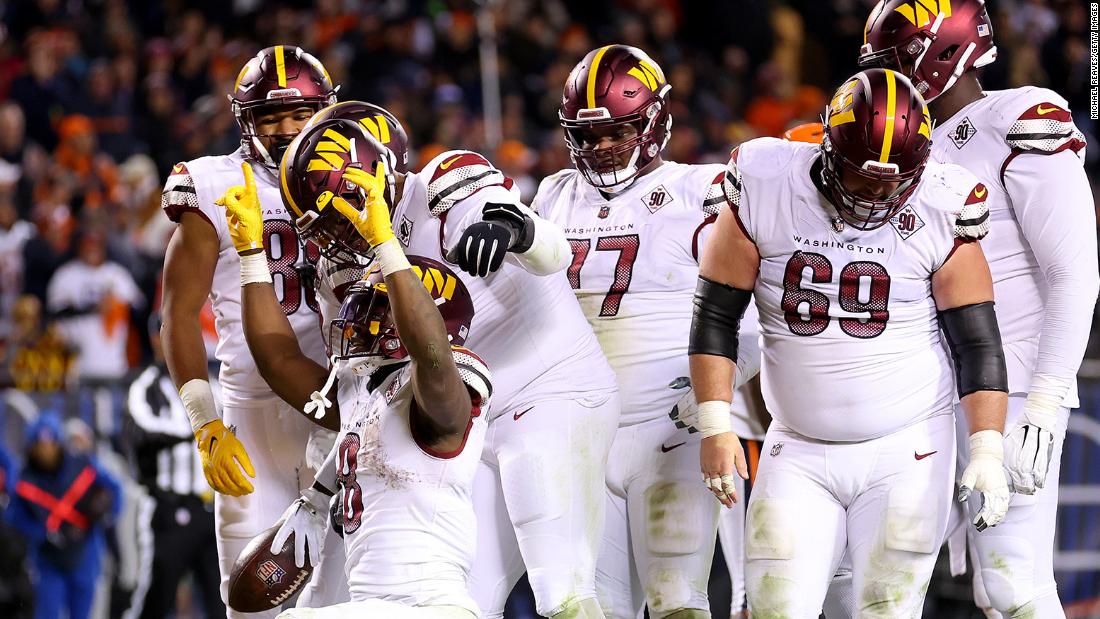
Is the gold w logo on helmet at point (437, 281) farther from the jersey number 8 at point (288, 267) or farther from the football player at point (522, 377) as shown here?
the jersey number 8 at point (288, 267)

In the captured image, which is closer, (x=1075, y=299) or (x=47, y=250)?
(x=1075, y=299)

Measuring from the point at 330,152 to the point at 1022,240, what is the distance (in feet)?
6.97

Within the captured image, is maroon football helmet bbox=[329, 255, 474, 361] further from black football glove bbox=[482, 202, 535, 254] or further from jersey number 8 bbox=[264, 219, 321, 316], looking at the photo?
jersey number 8 bbox=[264, 219, 321, 316]

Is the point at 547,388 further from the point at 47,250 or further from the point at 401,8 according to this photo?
the point at 401,8

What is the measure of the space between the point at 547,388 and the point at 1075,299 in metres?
1.56

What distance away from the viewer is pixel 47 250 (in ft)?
31.6

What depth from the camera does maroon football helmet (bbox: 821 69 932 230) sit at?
3.82 metres

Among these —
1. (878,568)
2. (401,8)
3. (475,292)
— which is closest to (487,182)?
(475,292)

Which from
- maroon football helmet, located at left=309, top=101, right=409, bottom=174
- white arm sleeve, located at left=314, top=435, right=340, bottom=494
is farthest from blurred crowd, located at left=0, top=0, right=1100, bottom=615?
maroon football helmet, located at left=309, top=101, right=409, bottom=174

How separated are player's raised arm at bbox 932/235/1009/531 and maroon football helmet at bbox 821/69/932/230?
Answer: 0.25 meters

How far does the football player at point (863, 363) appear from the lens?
391 centimetres

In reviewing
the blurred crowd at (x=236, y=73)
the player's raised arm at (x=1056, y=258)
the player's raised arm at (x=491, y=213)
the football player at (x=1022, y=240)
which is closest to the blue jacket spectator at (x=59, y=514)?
the blurred crowd at (x=236, y=73)

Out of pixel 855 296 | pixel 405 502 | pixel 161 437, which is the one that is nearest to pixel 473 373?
pixel 405 502

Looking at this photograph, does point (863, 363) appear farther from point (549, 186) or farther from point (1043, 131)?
point (549, 186)
